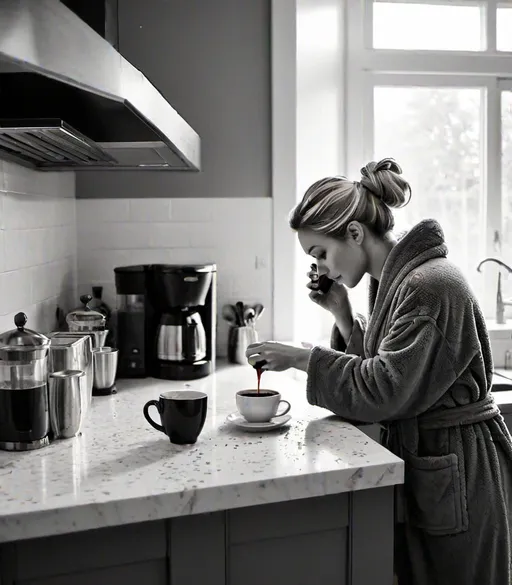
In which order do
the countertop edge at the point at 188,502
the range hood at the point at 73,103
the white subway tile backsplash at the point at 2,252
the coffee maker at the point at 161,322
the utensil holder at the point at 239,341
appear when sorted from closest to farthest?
the range hood at the point at 73,103, the countertop edge at the point at 188,502, the white subway tile backsplash at the point at 2,252, the coffee maker at the point at 161,322, the utensil holder at the point at 239,341

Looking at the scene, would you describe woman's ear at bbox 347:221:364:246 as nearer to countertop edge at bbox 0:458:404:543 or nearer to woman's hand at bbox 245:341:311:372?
woman's hand at bbox 245:341:311:372

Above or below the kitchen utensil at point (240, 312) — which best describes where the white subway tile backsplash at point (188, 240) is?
above

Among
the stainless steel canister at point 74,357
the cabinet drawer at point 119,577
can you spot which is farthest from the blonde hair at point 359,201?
the cabinet drawer at point 119,577

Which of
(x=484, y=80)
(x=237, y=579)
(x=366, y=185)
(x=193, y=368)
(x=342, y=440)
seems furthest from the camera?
(x=484, y=80)

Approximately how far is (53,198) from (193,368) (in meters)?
0.75

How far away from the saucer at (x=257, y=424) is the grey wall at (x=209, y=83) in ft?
4.34

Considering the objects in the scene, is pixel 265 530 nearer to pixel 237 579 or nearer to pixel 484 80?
pixel 237 579

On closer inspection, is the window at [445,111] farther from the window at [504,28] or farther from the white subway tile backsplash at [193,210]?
the white subway tile backsplash at [193,210]

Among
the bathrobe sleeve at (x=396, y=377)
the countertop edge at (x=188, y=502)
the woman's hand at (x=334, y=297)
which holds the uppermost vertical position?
the woman's hand at (x=334, y=297)

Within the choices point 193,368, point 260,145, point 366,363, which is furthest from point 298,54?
point 366,363

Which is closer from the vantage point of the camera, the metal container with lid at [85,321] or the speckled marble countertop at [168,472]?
the speckled marble countertop at [168,472]

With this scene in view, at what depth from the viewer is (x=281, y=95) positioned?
2928 millimetres

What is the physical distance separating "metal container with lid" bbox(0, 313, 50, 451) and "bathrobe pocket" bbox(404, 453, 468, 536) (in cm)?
85

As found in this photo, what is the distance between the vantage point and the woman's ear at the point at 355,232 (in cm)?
186
